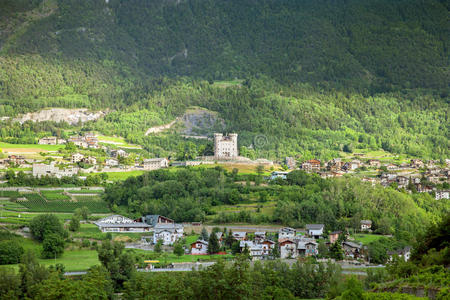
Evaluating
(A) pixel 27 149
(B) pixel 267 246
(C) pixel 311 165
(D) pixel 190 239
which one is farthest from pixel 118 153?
(B) pixel 267 246

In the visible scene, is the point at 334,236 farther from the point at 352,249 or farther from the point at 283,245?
the point at 283,245

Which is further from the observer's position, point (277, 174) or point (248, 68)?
point (248, 68)

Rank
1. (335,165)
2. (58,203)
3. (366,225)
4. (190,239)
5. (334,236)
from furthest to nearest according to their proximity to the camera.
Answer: (335,165) < (58,203) < (366,225) < (190,239) < (334,236)

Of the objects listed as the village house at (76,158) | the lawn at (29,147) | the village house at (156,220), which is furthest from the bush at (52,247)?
the lawn at (29,147)

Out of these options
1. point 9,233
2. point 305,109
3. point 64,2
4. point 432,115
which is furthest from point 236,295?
point 64,2

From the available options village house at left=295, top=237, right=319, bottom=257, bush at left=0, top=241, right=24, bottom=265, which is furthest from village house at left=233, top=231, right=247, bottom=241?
bush at left=0, top=241, right=24, bottom=265

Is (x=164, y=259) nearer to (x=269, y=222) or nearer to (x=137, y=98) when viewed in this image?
(x=269, y=222)

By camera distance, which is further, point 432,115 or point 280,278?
point 432,115
